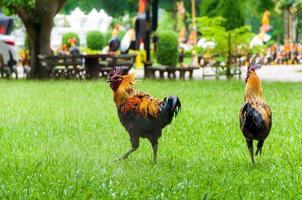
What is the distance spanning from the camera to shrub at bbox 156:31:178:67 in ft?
100

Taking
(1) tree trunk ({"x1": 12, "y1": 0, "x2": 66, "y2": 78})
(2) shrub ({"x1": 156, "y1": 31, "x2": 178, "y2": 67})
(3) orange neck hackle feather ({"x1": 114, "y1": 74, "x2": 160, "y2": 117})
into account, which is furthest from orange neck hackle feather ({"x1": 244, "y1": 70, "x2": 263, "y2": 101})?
(2) shrub ({"x1": 156, "y1": 31, "x2": 178, "y2": 67})

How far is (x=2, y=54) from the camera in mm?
32219

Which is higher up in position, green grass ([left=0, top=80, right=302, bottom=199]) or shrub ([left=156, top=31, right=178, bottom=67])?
shrub ([left=156, top=31, right=178, bottom=67])

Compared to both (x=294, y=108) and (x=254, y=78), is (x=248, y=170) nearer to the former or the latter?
(x=254, y=78)

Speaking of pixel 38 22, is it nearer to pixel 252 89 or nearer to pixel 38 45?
pixel 38 45

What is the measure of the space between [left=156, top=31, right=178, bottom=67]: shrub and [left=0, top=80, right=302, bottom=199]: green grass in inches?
544

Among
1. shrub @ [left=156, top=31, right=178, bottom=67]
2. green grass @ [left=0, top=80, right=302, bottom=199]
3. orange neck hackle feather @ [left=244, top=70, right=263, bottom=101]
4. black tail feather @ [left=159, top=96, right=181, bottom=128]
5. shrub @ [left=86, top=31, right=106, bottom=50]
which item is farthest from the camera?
shrub @ [left=86, top=31, right=106, bottom=50]

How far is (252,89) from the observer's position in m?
8.62

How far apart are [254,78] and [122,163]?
1611 mm

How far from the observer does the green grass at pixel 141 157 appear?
294 inches

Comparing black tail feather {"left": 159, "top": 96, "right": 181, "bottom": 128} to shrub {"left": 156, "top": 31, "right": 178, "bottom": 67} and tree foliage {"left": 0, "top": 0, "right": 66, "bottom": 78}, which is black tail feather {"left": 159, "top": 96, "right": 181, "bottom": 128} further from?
shrub {"left": 156, "top": 31, "right": 178, "bottom": 67}

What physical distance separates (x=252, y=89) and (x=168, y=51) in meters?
22.2

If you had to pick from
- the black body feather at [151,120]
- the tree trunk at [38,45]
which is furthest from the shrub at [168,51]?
the black body feather at [151,120]

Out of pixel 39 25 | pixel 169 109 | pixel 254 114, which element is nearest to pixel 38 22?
pixel 39 25
